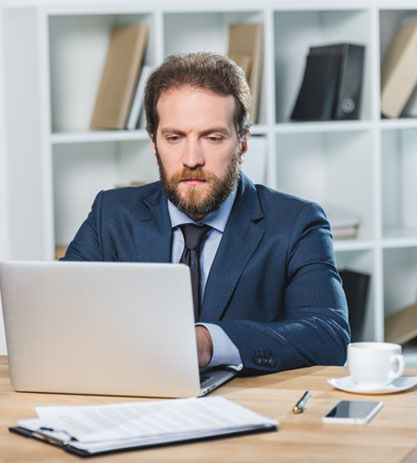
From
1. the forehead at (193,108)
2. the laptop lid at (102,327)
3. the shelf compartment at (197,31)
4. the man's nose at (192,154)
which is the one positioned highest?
the shelf compartment at (197,31)

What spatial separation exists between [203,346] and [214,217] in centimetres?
58

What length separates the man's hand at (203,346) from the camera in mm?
1556

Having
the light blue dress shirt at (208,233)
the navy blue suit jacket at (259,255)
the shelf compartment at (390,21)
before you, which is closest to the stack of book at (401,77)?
the shelf compartment at (390,21)

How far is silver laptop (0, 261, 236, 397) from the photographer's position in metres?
1.39

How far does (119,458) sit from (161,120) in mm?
1019

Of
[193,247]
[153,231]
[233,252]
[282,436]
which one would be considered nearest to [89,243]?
[153,231]

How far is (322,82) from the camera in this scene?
3391 millimetres

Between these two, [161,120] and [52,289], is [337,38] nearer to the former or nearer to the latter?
[161,120]

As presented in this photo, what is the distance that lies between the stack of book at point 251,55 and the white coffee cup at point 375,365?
1.96 meters

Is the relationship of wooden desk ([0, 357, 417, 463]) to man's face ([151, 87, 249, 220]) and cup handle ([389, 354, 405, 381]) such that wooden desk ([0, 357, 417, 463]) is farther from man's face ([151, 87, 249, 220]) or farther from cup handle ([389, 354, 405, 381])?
man's face ([151, 87, 249, 220])

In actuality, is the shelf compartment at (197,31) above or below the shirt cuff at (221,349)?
above

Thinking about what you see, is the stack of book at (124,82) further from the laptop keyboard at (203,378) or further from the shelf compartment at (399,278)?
the laptop keyboard at (203,378)

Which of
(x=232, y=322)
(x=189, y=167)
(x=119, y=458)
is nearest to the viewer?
(x=119, y=458)

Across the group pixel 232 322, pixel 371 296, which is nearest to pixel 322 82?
pixel 371 296
